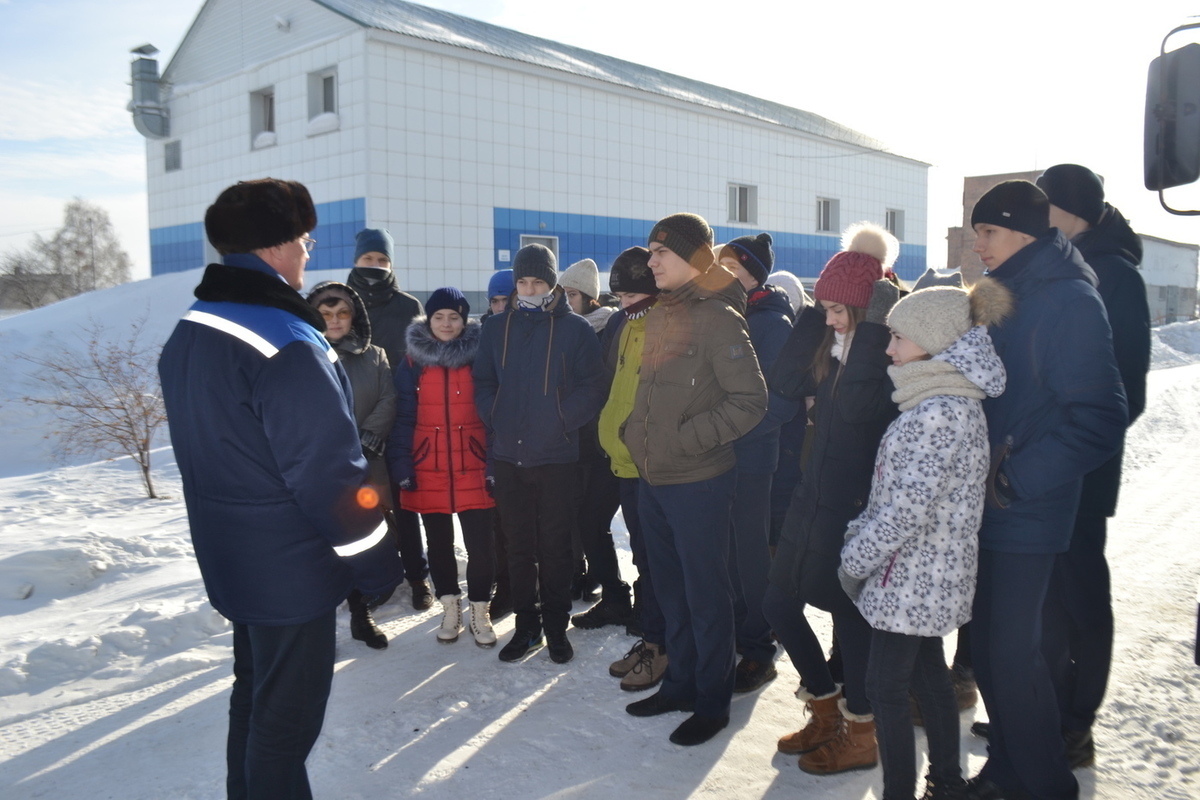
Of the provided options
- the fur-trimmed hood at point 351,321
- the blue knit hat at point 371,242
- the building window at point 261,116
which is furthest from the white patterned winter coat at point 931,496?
the building window at point 261,116

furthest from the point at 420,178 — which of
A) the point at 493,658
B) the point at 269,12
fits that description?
the point at 493,658

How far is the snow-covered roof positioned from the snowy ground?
36.9ft

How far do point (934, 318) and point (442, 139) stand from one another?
1310cm

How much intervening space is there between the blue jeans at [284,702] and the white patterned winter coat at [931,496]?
1663 mm

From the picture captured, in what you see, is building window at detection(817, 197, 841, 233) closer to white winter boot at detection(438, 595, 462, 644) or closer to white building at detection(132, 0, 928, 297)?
white building at detection(132, 0, 928, 297)

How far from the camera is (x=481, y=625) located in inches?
167

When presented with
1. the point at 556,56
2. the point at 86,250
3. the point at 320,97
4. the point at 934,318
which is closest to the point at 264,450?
the point at 934,318

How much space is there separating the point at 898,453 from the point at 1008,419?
1.50 feet

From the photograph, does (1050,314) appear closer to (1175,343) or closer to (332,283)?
(332,283)

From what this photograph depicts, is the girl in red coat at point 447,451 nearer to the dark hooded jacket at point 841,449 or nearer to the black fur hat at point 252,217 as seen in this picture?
the dark hooded jacket at point 841,449

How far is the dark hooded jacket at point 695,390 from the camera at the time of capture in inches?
121

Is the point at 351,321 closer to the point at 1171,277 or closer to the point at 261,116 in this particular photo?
the point at 261,116

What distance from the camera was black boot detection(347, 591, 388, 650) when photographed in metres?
4.25

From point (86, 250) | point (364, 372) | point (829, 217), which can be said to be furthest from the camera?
point (86, 250)
